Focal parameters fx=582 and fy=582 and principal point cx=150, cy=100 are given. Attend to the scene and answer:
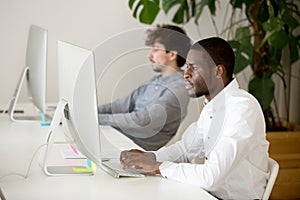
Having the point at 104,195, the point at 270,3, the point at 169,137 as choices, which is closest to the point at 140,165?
the point at 104,195

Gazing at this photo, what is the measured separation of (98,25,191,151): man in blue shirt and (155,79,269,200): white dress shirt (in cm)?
27

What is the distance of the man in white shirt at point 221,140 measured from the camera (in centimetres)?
187

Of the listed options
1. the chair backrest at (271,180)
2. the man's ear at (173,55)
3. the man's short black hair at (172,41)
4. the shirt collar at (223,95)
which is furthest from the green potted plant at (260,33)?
the chair backrest at (271,180)

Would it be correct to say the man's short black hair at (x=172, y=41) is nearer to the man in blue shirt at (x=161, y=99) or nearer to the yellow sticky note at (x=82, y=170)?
the man in blue shirt at (x=161, y=99)

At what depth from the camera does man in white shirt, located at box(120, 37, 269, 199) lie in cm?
187

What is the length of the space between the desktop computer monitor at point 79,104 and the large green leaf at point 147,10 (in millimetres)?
1691

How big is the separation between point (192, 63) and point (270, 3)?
1.70 metres

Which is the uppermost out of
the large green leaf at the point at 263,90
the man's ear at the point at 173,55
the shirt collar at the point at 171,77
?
the man's ear at the point at 173,55

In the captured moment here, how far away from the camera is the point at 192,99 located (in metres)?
2.26

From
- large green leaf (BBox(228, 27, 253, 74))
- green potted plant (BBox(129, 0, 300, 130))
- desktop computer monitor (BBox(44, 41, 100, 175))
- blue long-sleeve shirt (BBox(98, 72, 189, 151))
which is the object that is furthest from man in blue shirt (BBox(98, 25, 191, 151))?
green potted plant (BBox(129, 0, 300, 130))

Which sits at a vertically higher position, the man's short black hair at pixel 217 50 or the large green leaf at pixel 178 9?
the man's short black hair at pixel 217 50

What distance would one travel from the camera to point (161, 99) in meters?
2.62

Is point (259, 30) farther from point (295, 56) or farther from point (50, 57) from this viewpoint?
point (50, 57)

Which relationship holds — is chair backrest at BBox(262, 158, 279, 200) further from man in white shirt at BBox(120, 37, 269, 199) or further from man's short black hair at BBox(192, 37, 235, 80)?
man's short black hair at BBox(192, 37, 235, 80)
